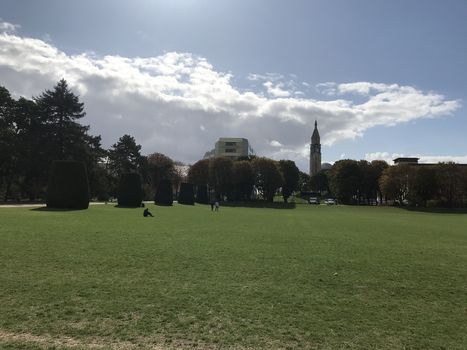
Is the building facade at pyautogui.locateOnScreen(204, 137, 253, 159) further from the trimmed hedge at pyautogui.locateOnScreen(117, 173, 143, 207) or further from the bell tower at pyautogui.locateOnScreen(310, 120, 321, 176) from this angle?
the trimmed hedge at pyautogui.locateOnScreen(117, 173, 143, 207)

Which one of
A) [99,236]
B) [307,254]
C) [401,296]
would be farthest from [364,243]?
[99,236]

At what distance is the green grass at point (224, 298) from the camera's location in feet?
18.5

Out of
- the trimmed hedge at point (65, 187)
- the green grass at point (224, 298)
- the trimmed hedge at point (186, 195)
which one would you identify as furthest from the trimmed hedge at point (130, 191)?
the green grass at point (224, 298)

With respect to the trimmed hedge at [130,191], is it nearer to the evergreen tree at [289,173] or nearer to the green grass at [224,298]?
the green grass at [224,298]

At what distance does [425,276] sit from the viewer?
9914 mm

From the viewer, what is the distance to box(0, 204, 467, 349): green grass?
5629 millimetres

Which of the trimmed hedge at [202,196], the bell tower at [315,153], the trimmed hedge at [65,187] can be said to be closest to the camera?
the trimmed hedge at [65,187]

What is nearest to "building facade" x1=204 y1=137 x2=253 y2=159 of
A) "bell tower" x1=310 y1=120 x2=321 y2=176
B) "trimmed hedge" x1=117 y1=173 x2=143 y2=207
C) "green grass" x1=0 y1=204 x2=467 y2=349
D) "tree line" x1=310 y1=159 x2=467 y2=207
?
"bell tower" x1=310 y1=120 x2=321 y2=176

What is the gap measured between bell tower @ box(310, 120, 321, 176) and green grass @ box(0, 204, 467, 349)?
164 metres

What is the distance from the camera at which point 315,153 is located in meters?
175

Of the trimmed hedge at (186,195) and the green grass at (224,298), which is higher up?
the trimmed hedge at (186,195)

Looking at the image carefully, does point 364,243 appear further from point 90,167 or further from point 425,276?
point 90,167

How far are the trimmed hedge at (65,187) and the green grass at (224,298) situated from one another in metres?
21.6

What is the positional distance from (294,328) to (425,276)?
5.24 meters
